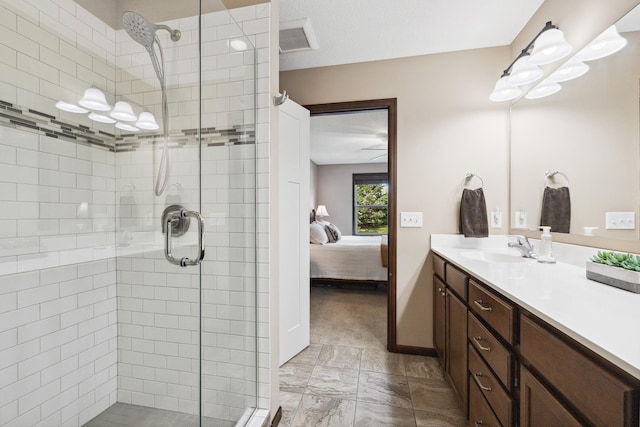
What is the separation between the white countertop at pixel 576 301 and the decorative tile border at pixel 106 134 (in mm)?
1364

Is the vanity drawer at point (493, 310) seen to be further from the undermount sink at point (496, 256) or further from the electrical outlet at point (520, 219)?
the electrical outlet at point (520, 219)

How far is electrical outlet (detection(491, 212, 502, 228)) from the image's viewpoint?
7.11 feet

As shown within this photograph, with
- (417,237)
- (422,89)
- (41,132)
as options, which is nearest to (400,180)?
(417,237)

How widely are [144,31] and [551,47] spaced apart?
213 cm

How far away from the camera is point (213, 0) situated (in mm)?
1392

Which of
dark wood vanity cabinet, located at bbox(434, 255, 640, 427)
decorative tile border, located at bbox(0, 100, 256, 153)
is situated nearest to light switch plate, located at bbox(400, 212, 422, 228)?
dark wood vanity cabinet, located at bbox(434, 255, 640, 427)

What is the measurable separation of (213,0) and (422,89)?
1.65m

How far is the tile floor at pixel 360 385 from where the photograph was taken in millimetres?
1560

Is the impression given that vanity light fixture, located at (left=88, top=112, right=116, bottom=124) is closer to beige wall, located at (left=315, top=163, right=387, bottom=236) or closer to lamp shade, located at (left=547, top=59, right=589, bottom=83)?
lamp shade, located at (left=547, top=59, right=589, bottom=83)

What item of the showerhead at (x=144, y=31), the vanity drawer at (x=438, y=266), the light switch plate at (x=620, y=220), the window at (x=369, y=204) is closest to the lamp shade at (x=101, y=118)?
the showerhead at (x=144, y=31)

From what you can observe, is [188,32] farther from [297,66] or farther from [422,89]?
[422,89]

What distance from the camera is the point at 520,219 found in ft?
6.60

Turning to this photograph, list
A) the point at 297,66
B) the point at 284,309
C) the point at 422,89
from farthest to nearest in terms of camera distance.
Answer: the point at 297,66 → the point at 422,89 → the point at 284,309

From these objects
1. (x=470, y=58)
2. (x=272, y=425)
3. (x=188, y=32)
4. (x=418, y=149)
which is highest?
(x=470, y=58)
